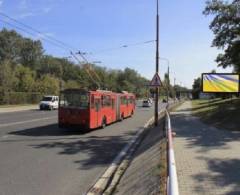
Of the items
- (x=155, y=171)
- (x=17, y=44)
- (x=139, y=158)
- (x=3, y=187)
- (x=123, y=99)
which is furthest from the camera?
(x=17, y=44)

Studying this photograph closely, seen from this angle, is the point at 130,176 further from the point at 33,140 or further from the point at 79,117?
the point at 79,117

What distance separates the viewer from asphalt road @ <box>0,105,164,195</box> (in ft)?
33.9

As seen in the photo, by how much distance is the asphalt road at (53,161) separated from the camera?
1033 cm

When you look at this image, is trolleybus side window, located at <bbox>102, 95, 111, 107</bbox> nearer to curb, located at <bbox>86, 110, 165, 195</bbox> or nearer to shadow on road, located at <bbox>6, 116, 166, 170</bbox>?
shadow on road, located at <bbox>6, 116, 166, 170</bbox>

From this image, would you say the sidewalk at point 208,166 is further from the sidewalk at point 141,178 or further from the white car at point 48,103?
the white car at point 48,103

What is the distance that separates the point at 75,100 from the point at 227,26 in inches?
727

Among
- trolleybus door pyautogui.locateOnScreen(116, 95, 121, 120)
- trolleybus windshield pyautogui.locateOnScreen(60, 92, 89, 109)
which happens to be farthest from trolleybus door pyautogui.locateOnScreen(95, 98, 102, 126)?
trolleybus door pyautogui.locateOnScreen(116, 95, 121, 120)

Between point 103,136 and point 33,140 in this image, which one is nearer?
point 33,140

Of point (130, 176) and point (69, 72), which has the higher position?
point (69, 72)

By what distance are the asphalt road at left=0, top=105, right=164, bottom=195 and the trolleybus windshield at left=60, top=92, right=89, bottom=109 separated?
2576 millimetres

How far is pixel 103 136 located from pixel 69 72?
13750cm

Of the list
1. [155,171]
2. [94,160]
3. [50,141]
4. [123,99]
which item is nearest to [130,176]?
[155,171]

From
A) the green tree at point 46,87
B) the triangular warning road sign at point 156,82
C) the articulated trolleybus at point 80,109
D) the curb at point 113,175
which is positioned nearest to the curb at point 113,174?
the curb at point 113,175

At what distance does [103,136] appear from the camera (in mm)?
22844
